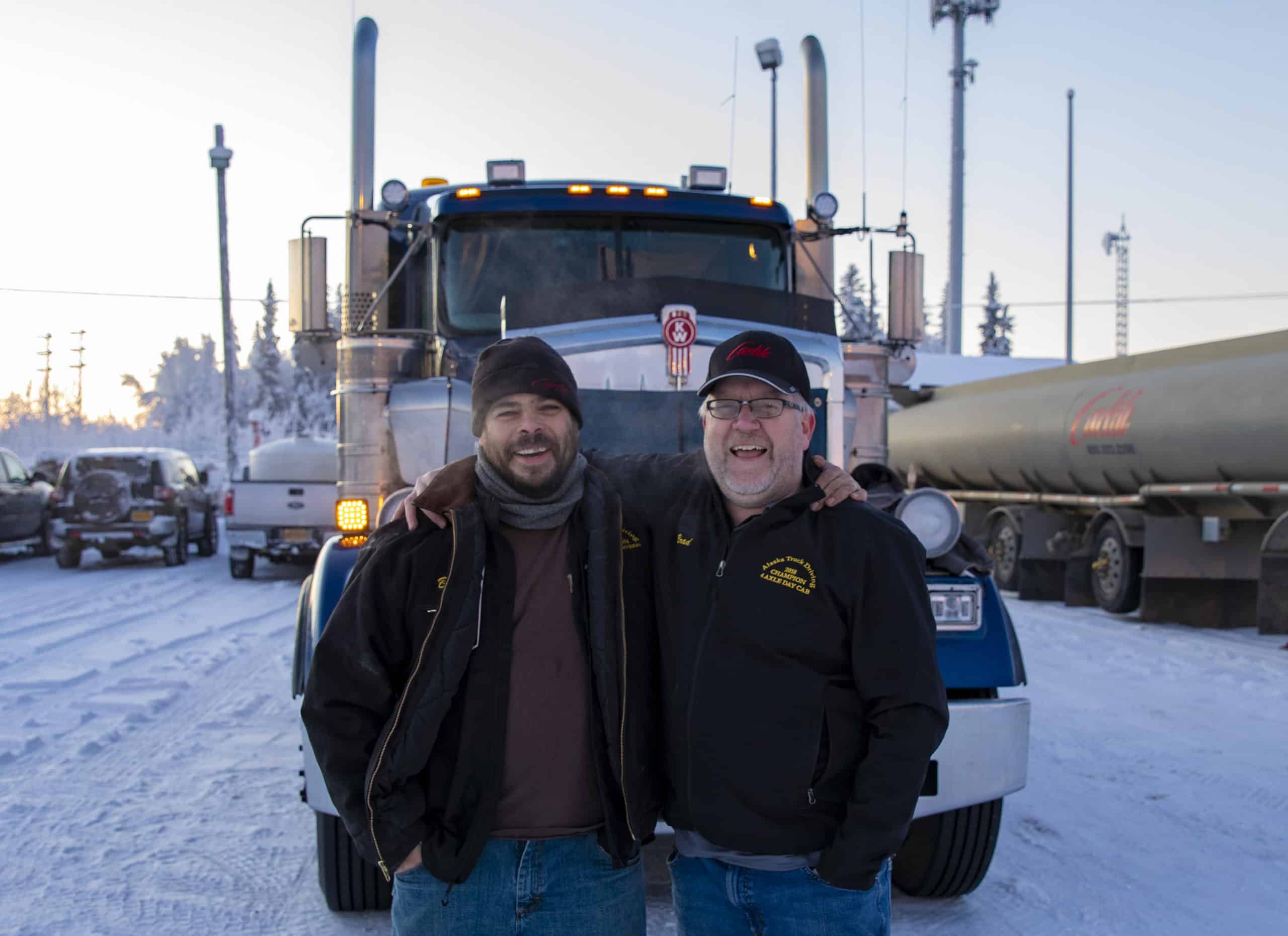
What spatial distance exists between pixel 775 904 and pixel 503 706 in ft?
2.31

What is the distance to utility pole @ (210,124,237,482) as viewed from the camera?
27969 millimetres

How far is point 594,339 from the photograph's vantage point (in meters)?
4.48

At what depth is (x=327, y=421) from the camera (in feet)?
307

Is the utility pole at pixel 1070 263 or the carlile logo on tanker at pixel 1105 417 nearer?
the carlile logo on tanker at pixel 1105 417

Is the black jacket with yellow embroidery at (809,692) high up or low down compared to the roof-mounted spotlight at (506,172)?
down

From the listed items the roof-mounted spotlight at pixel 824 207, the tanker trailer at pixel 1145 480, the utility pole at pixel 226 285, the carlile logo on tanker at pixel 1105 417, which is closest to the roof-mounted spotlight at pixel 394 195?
the roof-mounted spotlight at pixel 824 207

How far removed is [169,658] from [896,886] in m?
6.81

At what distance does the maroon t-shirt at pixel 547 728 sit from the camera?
7.48 ft

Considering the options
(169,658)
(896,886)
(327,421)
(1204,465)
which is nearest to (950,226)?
(1204,465)

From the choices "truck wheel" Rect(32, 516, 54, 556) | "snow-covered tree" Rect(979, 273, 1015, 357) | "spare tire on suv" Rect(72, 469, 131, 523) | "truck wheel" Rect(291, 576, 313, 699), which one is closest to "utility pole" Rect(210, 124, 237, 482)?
"truck wheel" Rect(32, 516, 54, 556)

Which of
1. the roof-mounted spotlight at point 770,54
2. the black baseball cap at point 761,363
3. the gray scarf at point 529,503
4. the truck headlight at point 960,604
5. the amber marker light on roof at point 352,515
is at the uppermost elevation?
the roof-mounted spotlight at point 770,54

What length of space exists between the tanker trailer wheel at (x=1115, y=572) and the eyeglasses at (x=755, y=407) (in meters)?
11.1

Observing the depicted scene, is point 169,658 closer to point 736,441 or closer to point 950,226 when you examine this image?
point 736,441

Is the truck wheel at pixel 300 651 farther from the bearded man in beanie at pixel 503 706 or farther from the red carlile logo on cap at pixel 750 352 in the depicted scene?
the red carlile logo on cap at pixel 750 352
